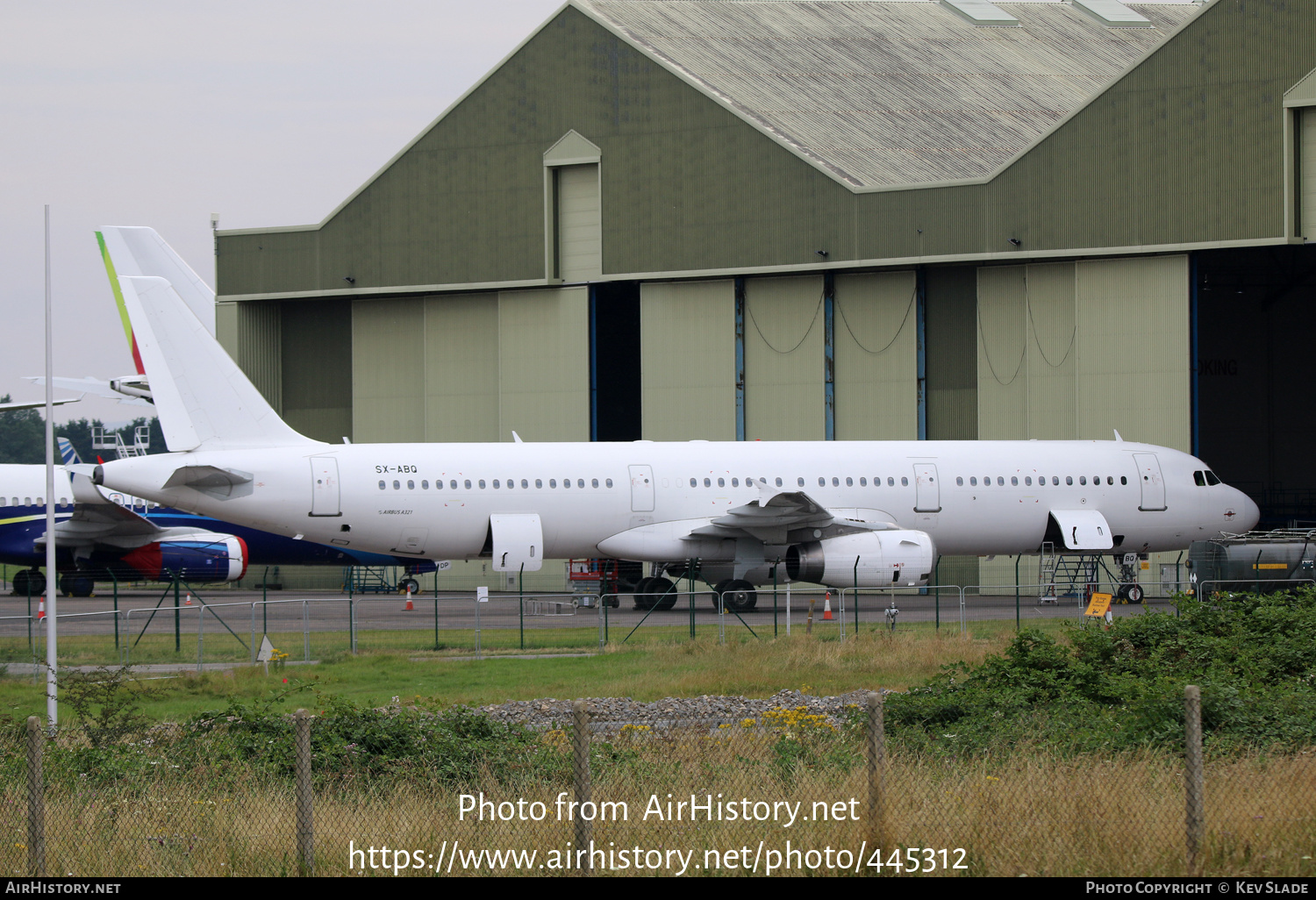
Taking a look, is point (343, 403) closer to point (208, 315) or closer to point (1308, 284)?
point (208, 315)

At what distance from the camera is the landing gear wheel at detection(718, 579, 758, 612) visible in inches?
1366

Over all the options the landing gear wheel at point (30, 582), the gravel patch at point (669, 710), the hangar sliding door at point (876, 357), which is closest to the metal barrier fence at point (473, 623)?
the gravel patch at point (669, 710)

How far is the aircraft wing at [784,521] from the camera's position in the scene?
34.0 meters

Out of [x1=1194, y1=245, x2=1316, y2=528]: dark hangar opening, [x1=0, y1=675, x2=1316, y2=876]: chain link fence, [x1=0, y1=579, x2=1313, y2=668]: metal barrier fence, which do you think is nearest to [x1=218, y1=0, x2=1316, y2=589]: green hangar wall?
[x1=1194, y1=245, x2=1316, y2=528]: dark hangar opening

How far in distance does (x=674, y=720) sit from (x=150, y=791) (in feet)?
A: 23.5

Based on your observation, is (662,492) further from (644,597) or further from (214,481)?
(214,481)

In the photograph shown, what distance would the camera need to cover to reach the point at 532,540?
34156mm

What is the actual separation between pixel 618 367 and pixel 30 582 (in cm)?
2023

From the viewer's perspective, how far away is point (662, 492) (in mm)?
35250

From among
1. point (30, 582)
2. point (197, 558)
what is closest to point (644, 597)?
point (197, 558)

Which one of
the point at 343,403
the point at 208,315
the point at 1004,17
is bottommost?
the point at 343,403

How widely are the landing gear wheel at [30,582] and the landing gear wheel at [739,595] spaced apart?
69.3 feet
